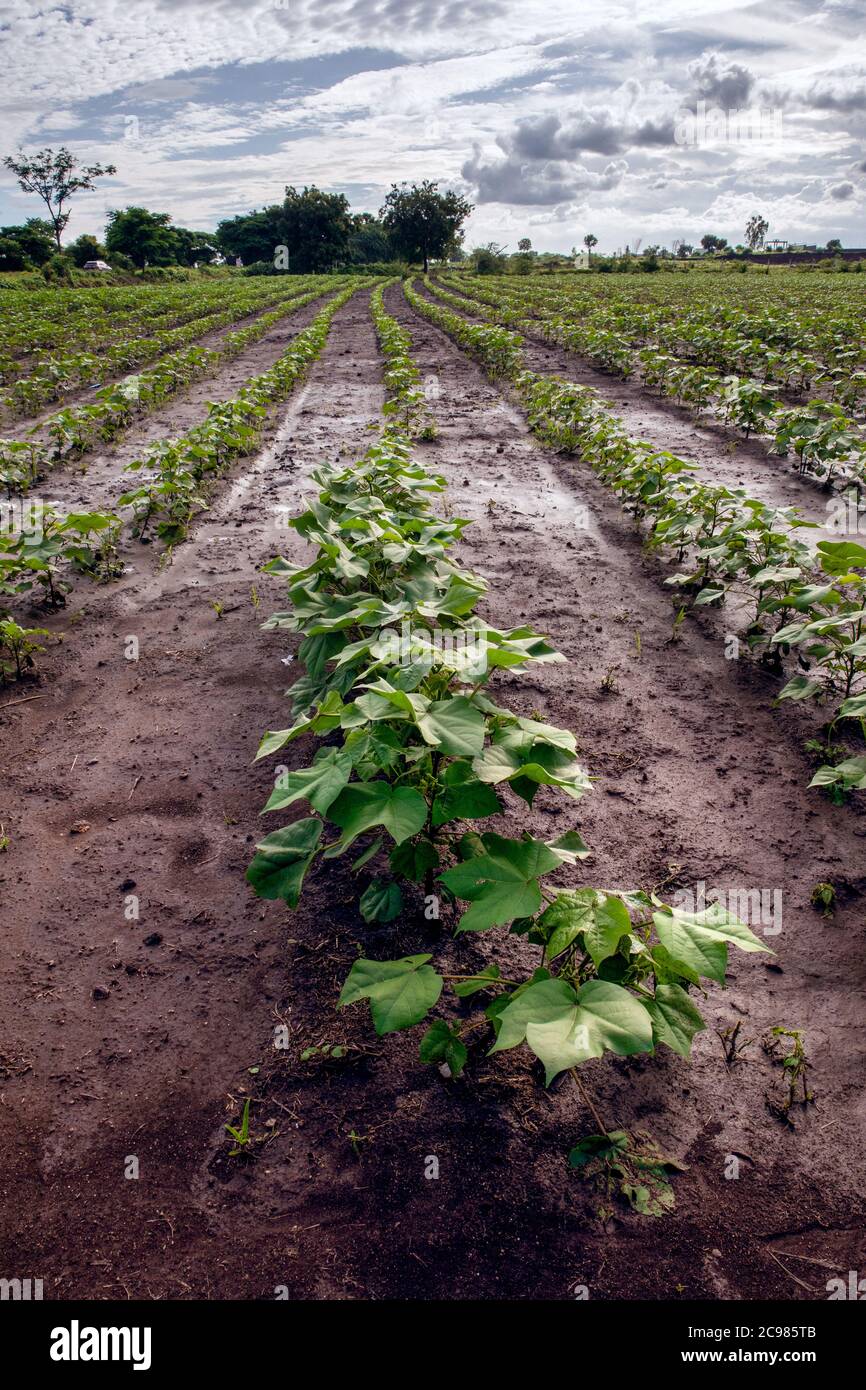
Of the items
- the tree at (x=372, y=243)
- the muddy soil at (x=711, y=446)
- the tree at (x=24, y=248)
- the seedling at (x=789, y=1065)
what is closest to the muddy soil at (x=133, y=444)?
the muddy soil at (x=711, y=446)

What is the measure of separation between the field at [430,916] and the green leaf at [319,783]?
0.7 inches

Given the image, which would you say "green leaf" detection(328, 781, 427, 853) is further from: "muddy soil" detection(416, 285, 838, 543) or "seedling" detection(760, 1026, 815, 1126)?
"muddy soil" detection(416, 285, 838, 543)

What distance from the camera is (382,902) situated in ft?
7.36

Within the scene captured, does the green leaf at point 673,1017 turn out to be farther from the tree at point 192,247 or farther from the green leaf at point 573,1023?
the tree at point 192,247

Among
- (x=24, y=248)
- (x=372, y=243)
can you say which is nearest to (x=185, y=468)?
(x=24, y=248)

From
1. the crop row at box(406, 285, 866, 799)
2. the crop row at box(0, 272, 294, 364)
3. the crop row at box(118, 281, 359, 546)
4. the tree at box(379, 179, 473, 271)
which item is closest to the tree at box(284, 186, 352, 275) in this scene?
the tree at box(379, 179, 473, 271)

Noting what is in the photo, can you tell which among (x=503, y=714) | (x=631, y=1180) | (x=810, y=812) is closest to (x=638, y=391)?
(x=810, y=812)

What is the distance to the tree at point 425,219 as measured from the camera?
6159cm

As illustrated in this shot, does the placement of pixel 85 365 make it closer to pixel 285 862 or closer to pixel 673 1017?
pixel 285 862

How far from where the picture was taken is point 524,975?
2473 mm

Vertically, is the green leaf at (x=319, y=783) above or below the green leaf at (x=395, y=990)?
above

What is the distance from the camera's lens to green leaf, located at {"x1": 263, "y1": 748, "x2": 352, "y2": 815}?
183cm

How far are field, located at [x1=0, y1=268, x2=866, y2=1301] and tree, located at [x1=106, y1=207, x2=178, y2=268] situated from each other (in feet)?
213

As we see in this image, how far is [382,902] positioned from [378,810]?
50 cm
